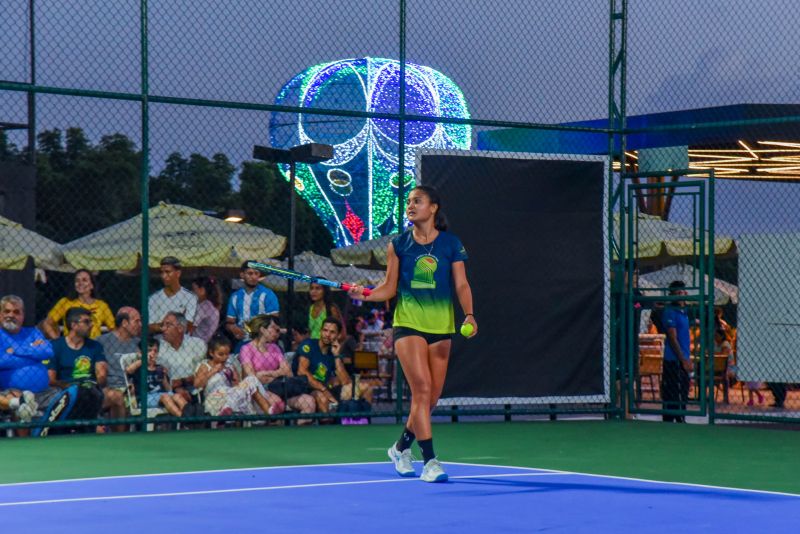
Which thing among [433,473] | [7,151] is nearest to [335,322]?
[433,473]

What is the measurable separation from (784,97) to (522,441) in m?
5.92

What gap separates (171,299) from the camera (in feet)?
46.8

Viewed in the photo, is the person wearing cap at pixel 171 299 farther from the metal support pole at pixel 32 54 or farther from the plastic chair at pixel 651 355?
the plastic chair at pixel 651 355

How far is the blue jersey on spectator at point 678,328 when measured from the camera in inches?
597

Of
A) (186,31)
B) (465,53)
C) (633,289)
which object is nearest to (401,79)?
(465,53)

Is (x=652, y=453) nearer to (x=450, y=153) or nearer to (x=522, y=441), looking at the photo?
(x=522, y=441)

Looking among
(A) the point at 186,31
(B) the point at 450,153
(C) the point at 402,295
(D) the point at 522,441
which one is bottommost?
(D) the point at 522,441

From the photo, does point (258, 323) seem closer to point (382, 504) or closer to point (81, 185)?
point (382, 504)

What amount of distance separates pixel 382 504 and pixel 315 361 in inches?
259

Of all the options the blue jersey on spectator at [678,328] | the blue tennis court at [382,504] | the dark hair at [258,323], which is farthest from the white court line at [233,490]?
the blue jersey on spectator at [678,328]

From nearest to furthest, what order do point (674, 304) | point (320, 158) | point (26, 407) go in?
1. point (26, 407)
2. point (674, 304)
3. point (320, 158)

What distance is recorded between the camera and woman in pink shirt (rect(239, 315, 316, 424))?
13.7 m

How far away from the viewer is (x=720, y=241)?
19203mm

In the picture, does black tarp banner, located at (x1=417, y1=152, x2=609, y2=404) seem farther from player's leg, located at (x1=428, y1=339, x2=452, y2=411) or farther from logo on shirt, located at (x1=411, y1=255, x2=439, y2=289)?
player's leg, located at (x1=428, y1=339, x2=452, y2=411)
